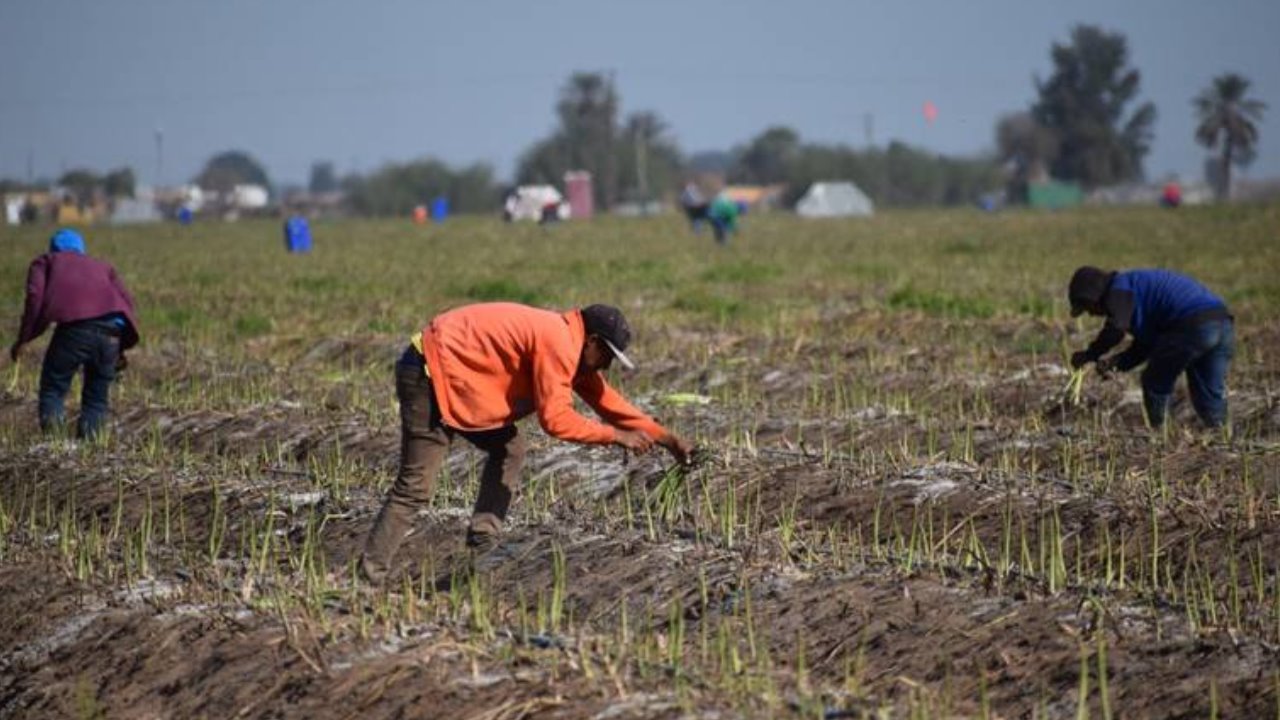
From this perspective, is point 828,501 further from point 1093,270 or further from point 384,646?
point 384,646

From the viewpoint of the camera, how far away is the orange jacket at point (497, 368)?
7.61 meters

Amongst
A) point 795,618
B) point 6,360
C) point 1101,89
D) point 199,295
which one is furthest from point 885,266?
point 1101,89

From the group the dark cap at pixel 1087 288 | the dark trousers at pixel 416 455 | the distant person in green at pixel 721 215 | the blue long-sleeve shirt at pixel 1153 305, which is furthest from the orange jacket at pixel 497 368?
the distant person in green at pixel 721 215

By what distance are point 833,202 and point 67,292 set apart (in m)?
73.6

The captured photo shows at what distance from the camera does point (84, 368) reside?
39.2 feet

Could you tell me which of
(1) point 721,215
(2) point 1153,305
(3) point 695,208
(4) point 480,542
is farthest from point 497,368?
(3) point 695,208

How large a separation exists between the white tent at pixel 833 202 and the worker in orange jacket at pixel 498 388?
73427 mm

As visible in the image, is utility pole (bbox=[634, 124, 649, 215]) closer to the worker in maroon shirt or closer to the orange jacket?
the worker in maroon shirt

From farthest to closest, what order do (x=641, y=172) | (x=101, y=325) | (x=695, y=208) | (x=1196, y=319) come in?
(x=641, y=172) → (x=695, y=208) → (x=101, y=325) → (x=1196, y=319)

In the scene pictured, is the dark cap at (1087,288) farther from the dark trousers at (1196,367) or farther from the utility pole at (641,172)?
the utility pole at (641,172)

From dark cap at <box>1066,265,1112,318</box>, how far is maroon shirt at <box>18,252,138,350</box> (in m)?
5.71

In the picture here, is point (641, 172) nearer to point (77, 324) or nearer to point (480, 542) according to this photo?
point (77, 324)

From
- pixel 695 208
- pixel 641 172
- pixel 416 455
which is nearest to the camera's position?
pixel 416 455

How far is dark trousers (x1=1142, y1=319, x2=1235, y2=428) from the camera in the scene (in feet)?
35.6
